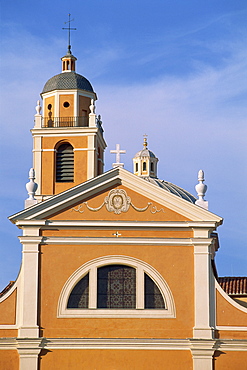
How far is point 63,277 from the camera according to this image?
2731 centimetres

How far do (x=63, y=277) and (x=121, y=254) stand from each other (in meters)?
1.93

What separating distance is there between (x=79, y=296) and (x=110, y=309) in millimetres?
1049

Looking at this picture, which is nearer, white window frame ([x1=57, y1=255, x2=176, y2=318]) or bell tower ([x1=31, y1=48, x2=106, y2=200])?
white window frame ([x1=57, y1=255, x2=176, y2=318])

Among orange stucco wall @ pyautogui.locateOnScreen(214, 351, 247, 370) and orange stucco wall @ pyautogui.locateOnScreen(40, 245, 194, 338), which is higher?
orange stucco wall @ pyautogui.locateOnScreen(40, 245, 194, 338)

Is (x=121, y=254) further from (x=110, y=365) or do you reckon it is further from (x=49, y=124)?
(x=49, y=124)

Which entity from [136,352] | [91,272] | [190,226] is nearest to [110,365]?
[136,352]

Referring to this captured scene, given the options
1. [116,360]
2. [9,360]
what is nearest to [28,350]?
[9,360]

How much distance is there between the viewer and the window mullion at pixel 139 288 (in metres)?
27.1

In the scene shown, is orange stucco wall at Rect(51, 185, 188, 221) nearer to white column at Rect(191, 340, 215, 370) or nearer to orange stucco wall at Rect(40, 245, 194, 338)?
orange stucco wall at Rect(40, 245, 194, 338)

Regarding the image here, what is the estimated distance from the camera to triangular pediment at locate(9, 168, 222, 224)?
2759 centimetres

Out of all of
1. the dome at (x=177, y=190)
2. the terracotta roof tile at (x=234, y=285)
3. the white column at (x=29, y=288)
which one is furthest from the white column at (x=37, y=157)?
the white column at (x=29, y=288)

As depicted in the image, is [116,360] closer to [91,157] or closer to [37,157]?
[91,157]

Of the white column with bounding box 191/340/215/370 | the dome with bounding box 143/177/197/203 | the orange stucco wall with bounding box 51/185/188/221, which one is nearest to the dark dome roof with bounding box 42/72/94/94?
the dome with bounding box 143/177/197/203

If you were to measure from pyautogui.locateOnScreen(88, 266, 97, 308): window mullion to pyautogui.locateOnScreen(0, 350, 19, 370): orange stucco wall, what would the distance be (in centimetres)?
272
